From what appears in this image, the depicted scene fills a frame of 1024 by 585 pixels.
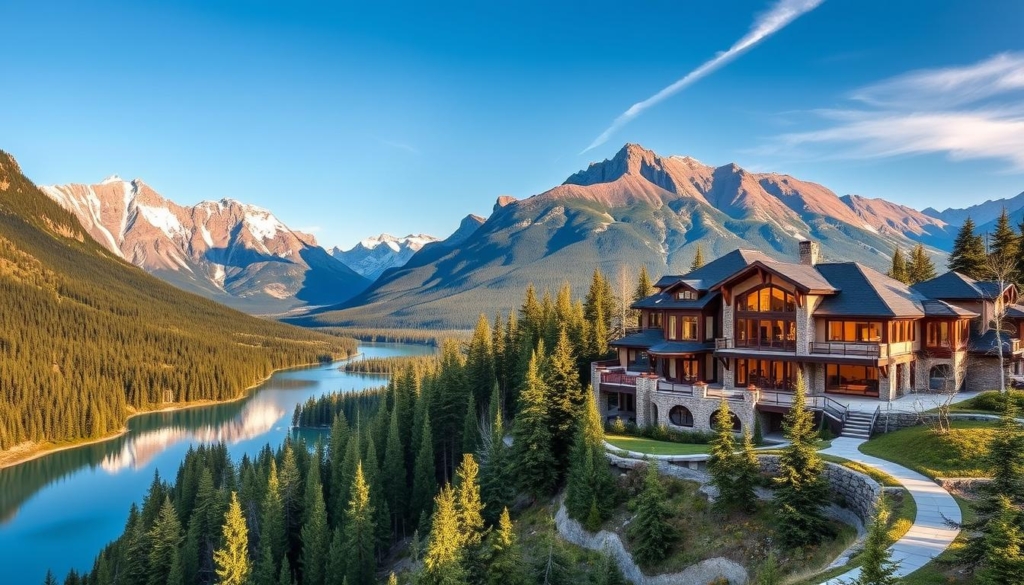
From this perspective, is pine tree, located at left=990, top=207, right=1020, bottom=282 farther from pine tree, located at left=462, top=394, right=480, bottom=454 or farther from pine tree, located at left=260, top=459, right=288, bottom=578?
pine tree, located at left=260, top=459, right=288, bottom=578

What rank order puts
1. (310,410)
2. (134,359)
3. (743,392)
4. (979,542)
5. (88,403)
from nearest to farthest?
(979,542) < (743,392) < (88,403) < (310,410) < (134,359)

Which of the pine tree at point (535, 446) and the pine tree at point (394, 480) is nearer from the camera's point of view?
the pine tree at point (535, 446)

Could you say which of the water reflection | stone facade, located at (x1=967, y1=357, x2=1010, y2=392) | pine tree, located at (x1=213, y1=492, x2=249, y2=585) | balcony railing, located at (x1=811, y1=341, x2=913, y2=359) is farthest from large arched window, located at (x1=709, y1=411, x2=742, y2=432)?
the water reflection

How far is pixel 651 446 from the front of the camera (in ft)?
102

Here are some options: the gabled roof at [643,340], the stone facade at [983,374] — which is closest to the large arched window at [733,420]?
the gabled roof at [643,340]

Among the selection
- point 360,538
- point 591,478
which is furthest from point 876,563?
point 360,538

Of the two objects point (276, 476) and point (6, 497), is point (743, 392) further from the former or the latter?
point (6, 497)

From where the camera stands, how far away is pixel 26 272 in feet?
511

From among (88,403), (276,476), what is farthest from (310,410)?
(276,476)

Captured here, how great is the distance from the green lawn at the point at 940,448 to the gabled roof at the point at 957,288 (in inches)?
629

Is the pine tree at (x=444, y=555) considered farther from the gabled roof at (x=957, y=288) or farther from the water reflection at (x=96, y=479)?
the water reflection at (x=96, y=479)

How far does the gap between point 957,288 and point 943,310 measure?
4.23 metres

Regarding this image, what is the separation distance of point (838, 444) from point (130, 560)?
45.3 meters

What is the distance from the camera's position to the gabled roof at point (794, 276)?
3380cm
